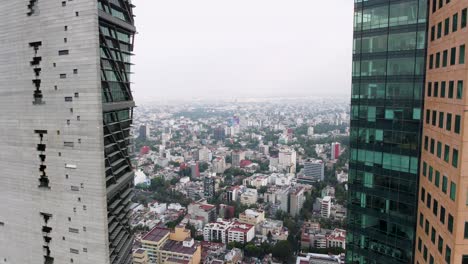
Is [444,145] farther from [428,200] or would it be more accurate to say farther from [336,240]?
[336,240]

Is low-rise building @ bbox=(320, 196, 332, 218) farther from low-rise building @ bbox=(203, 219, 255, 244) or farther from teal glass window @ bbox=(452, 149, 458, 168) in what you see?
teal glass window @ bbox=(452, 149, 458, 168)

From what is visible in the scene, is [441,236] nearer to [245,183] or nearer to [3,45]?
[3,45]

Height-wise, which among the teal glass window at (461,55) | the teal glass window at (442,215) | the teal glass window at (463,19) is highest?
the teal glass window at (463,19)

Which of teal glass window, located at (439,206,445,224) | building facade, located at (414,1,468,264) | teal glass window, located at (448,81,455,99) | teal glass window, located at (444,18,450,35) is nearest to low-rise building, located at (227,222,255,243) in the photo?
building facade, located at (414,1,468,264)

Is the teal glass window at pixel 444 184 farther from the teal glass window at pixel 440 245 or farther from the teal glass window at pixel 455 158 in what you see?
the teal glass window at pixel 440 245

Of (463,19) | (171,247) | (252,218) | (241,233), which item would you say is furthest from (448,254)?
(252,218)

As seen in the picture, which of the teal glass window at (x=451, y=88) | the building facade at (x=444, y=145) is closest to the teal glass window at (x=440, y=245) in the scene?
the building facade at (x=444, y=145)
